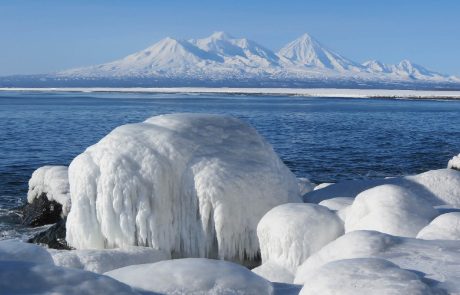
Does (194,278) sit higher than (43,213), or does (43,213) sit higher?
(194,278)

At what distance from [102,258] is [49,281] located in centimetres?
480

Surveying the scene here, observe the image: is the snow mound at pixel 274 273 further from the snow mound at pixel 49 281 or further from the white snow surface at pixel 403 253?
the snow mound at pixel 49 281

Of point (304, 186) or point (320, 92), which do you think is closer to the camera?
point (304, 186)

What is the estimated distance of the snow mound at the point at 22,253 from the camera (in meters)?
4.76

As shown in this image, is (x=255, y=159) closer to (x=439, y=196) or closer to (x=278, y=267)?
(x=278, y=267)

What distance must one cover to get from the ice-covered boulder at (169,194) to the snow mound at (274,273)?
139 cm

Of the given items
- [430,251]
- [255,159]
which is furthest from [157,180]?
[430,251]

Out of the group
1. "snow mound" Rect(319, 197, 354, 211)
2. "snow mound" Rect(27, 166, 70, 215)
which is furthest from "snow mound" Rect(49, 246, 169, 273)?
"snow mound" Rect(27, 166, 70, 215)

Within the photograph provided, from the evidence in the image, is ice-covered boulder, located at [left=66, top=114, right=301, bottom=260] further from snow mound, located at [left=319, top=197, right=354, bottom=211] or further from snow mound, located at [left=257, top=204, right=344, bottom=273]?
snow mound, located at [left=319, top=197, right=354, bottom=211]

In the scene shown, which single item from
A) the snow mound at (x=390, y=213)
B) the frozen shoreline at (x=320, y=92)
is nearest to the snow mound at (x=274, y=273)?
the snow mound at (x=390, y=213)

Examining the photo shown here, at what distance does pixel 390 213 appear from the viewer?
9398 millimetres

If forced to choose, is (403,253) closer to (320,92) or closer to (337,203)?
(337,203)

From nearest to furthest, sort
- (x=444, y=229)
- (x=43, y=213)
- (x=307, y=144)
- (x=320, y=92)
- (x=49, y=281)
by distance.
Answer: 1. (x=49, y=281)
2. (x=444, y=229)
3. (x=43, y=213)
4. (x=307, y=144)
5. (x=320, y=92)

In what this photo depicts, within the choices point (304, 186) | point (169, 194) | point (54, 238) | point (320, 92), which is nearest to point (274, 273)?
point (169, 194)
